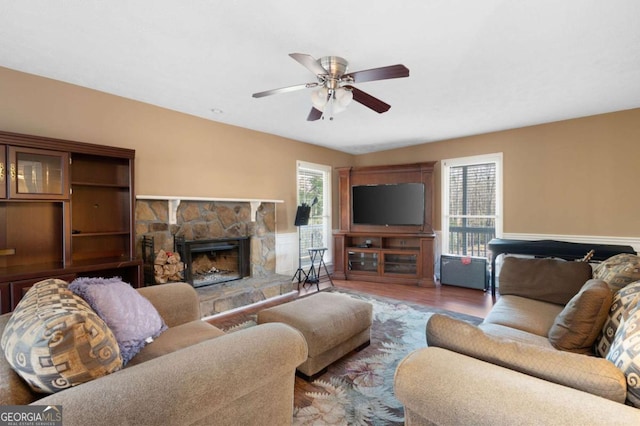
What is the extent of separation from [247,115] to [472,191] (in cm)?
391

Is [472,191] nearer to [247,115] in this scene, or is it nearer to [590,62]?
[590,62]

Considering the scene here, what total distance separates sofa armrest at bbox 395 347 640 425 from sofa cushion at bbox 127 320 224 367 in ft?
4.12

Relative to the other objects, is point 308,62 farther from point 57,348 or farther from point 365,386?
point 365,386

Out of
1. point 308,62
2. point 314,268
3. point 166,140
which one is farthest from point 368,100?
point 314,268

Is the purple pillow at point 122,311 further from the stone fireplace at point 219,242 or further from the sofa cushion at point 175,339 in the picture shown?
the stone fireplace at point 219,242

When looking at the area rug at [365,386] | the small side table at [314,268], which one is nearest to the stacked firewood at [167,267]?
the area rug at [365,386]

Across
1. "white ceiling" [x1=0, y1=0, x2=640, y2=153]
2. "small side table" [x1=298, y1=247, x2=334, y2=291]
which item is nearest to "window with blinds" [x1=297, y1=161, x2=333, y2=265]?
"small side table" [x1=298, y1=247, x2=334, y2=291]

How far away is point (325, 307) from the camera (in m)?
2.54

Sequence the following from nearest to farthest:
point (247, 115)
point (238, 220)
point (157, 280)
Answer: point (157, 280)
point (247, 115)
point (238, 220)

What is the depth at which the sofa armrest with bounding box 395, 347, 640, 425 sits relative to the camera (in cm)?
84

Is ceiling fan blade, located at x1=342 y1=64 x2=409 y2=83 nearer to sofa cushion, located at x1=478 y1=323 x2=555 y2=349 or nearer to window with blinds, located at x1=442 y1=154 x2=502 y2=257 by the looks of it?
sofa cushion, located at x1=478 y1=323 x2=555 y2=349

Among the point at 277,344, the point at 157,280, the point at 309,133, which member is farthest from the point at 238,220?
the point at 277,344

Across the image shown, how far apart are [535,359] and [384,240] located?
463 cm

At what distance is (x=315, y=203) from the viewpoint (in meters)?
5.76
